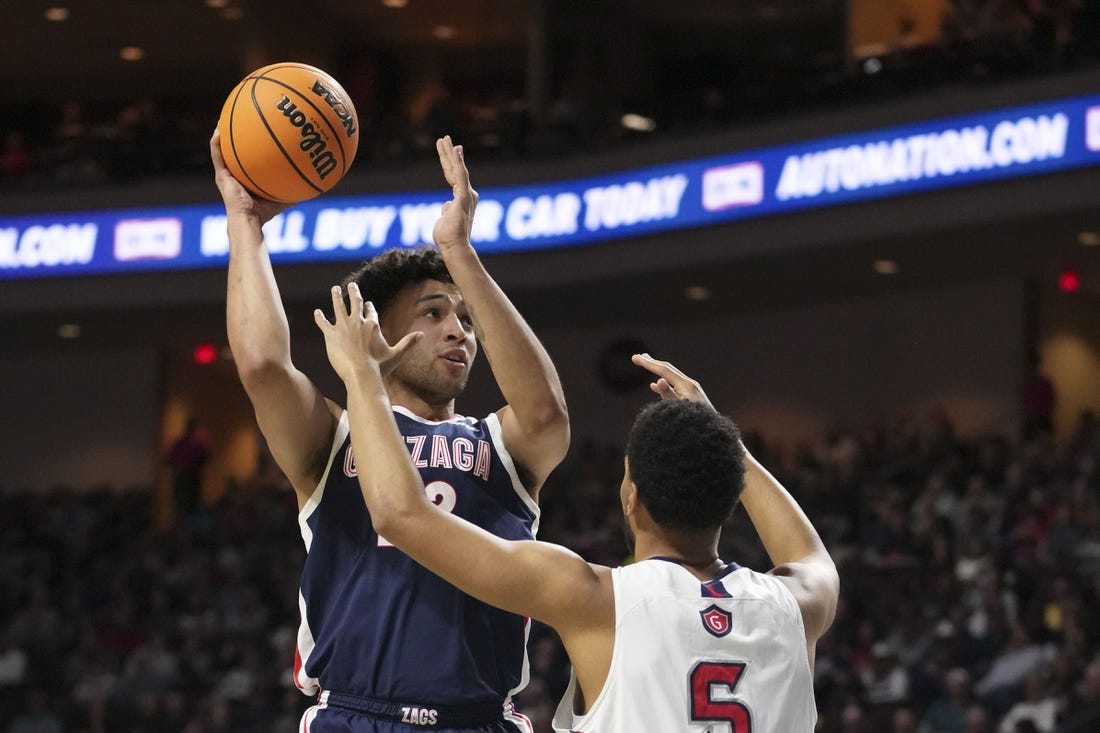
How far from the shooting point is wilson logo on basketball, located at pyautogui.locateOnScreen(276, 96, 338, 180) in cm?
421

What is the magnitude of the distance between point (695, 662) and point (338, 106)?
74.5 inches

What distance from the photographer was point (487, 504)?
159 inches

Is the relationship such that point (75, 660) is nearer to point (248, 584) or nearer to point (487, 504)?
point (248, 584)

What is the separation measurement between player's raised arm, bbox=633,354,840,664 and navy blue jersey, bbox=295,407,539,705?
19.1 inches

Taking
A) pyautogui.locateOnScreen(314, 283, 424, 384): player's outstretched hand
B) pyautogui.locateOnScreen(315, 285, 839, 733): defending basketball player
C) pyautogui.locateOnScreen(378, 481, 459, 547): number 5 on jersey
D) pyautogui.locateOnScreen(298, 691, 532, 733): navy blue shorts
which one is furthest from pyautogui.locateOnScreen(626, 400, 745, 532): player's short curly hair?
pyautogui.locateOnScreen(298, 691, 532, 733): navy blue shorts

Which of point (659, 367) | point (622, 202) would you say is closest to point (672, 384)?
point (659, 367)

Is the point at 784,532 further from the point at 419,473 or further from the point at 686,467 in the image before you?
the point at 419,473

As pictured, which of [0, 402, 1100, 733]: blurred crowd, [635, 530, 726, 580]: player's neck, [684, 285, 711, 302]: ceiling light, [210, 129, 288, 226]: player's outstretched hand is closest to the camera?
[635, 530, 726, 580]: player's neck

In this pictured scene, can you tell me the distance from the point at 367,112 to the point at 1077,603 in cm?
→ 1228

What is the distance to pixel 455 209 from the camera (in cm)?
390

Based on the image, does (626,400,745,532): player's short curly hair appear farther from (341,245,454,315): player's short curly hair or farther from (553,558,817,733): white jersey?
(341,245,454,315): player's short curly hair

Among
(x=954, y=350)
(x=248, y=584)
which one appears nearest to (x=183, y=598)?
(x=248, y=584)

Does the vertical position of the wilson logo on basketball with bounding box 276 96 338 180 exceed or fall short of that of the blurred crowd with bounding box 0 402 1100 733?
it exceeds it

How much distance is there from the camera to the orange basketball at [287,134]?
4156mm
